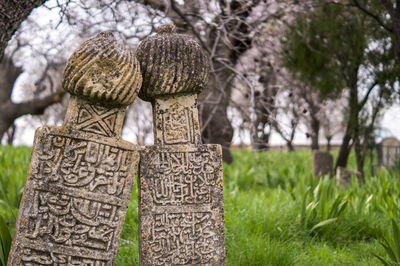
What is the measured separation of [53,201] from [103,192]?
25 cm

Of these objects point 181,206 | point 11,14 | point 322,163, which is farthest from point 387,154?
point 11,14

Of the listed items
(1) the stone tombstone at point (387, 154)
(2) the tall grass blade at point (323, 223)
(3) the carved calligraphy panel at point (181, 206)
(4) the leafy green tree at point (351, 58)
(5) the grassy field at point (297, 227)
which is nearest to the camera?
(3) the carved calligraphy panel at point (181, 206)

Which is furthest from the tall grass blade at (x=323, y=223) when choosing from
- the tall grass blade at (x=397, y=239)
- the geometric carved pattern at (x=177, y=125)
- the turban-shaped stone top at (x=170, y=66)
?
the turban-shaped stone top at (x=170, y=66)

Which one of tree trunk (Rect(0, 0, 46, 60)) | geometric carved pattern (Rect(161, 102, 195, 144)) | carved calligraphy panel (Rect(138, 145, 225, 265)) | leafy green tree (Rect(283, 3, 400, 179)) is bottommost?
carved calligraphy panel (Rect(138, 145, 225, 265))

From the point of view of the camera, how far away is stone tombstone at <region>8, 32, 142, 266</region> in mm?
1985

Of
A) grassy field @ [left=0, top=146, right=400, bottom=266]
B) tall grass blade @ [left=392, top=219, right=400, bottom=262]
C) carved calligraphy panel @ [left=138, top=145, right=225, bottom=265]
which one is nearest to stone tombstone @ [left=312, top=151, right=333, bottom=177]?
grassy field @ [left=0, top=146, right=400, bottom=266]

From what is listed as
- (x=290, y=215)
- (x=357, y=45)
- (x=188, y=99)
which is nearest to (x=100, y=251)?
(x=188, y=99)

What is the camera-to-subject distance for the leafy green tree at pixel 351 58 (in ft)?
23.1

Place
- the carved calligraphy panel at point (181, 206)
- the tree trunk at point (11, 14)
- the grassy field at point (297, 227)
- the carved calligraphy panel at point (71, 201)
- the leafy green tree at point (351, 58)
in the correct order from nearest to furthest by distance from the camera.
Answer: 1. the carved calligraphy panel at point (71, 201)
2. the carved calligraphy panel at point (181, 206)
3. the tree trunk at point (11, 14)
4. the grassy field at point (297, 227)
5. the leafy green tree at point (351, 58)

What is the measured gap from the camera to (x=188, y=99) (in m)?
2.41

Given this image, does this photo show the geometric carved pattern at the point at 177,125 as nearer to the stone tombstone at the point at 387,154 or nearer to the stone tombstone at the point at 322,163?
the stone tombstone at the point at 322,163

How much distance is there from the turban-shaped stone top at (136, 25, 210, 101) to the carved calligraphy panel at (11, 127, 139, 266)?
41cm

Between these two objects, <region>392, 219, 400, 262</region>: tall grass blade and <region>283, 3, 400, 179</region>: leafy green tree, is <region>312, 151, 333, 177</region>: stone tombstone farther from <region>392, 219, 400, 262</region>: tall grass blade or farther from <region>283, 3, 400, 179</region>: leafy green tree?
<region>392, 219, 400, 262</region>: tall grass blade

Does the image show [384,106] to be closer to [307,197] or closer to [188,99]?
[307,197]
